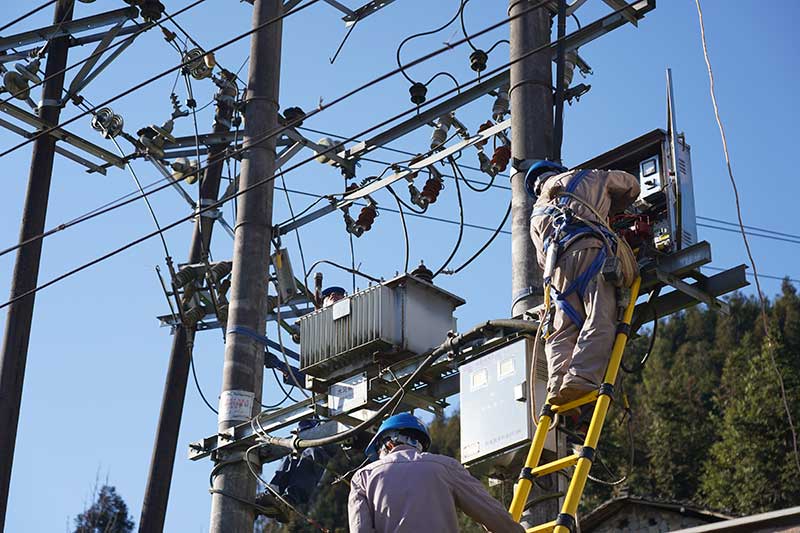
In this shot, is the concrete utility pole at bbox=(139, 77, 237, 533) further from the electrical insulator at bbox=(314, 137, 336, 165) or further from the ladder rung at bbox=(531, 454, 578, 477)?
the ladder rung at bbox=(531, 454, 578, 477)

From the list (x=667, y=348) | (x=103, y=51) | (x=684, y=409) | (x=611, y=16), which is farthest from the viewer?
(x=667, y=348)

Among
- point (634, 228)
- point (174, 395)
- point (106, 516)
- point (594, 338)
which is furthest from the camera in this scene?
point (106, 516)

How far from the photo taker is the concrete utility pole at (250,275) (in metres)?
11.1

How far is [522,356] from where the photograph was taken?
898 centimetres

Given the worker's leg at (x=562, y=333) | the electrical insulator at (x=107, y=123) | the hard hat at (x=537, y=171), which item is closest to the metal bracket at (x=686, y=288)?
the worker's leg at (x=562, y=333)

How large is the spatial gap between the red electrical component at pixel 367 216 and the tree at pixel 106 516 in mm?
23125

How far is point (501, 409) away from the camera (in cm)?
899

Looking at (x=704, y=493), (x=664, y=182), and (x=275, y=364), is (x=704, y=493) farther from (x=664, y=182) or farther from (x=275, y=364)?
(x=664, y=182)

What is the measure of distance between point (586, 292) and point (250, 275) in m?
4.05

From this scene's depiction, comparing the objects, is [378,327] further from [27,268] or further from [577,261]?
[27,268]

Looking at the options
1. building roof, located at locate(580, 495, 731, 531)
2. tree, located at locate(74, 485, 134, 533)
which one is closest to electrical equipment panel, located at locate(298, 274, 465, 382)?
building roof, located at locate(580, 495, 731, 531)

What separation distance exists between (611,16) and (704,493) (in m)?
34.8

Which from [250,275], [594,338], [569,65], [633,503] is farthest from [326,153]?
[633,503]

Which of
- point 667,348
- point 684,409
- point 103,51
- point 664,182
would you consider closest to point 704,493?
point 684,409
